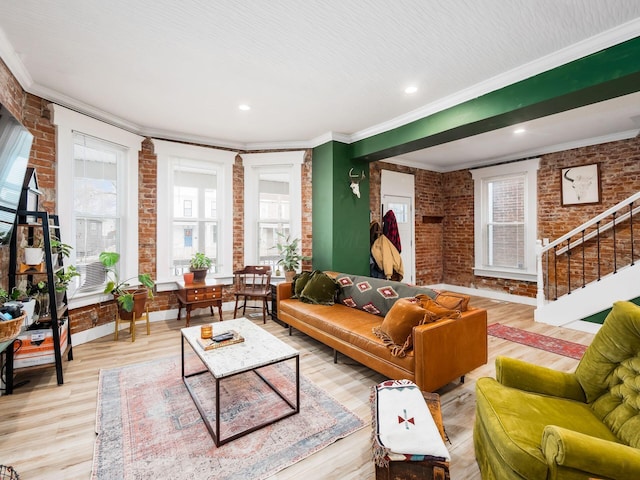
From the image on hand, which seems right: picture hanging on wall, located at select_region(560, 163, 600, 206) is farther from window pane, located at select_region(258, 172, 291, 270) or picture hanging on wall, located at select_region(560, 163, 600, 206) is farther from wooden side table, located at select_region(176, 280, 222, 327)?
wooden side table, located at select_region(176, 280, 222, 327)

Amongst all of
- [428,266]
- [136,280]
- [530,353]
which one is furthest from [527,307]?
[136,280]

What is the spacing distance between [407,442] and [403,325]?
1044mm

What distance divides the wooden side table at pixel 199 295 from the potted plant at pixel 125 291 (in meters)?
0.43

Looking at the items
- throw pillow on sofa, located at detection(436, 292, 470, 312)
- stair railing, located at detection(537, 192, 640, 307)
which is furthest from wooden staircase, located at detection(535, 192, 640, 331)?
throw pillow on sofa, located at detection(436, 292, 470, 312)

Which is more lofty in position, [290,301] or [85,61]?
[85,61]

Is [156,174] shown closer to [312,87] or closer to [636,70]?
[312,87]

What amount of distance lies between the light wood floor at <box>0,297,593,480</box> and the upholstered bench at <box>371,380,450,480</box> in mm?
350

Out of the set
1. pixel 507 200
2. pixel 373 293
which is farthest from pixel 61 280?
pixel 507 200

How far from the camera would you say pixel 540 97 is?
267cm

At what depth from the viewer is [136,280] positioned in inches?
168

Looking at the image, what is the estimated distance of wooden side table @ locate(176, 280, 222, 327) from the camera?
13.5 feet

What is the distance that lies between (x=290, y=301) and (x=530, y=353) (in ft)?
9.38

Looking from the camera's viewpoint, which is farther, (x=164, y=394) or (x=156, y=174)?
(x=156, y=174)

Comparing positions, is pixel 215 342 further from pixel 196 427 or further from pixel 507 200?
pixel 507 200
